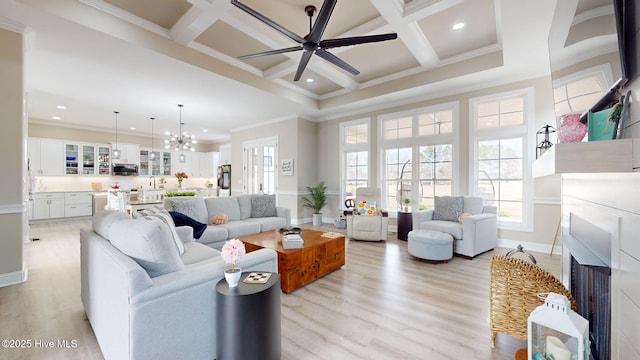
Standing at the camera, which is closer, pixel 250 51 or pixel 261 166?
pixel 250 51

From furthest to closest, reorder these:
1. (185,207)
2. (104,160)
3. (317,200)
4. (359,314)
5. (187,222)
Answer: (104,160), (317,200), (185,207), (187,222), (359,314)

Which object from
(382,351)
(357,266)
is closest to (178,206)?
(357,266)

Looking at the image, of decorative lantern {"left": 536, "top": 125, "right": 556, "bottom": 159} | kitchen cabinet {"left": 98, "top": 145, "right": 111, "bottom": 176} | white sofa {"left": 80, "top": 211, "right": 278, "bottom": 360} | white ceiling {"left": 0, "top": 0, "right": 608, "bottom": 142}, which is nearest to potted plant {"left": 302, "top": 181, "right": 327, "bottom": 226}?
white ceiling {"left": 0, "top": 0, "right": 608, "bottom": 142}

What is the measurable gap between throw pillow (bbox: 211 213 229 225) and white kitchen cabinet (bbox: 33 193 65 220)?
652 cm

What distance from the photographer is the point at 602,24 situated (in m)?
1.30

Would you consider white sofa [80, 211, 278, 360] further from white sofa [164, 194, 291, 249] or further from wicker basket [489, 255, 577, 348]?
white sofa [164, 194, 291, 249]

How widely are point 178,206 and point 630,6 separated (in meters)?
4.63

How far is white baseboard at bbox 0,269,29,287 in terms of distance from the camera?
291 centimetres

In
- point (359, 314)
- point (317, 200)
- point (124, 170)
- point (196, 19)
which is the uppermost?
point (196, 19)

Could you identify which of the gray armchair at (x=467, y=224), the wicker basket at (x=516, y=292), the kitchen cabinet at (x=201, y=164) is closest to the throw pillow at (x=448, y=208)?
the gray armchair at (x=467, y=224)

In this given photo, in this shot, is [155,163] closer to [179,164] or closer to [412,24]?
[179,164]

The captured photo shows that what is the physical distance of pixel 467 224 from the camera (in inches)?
149

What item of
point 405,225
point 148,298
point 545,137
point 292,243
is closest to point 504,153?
point 545,137

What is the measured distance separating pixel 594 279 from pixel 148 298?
263 centimetres
